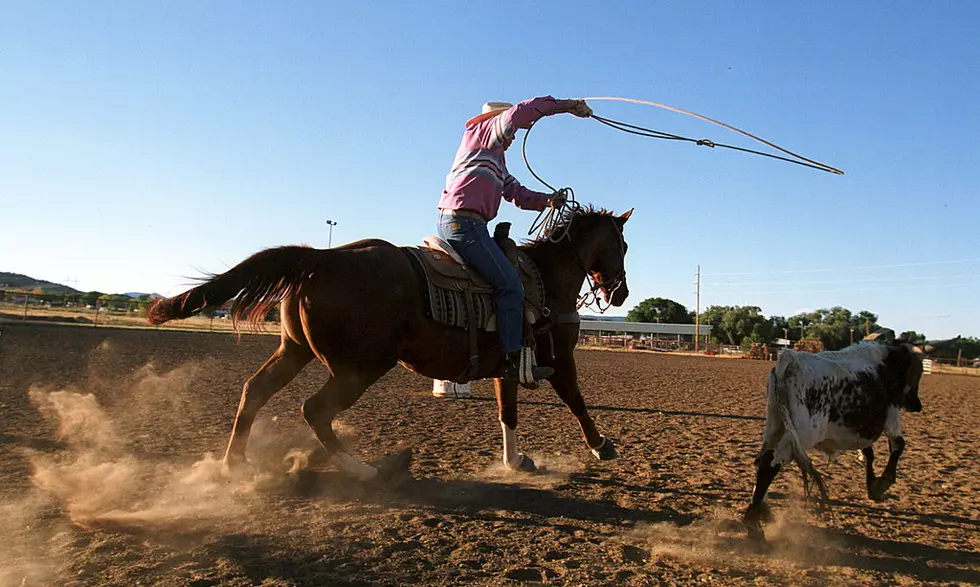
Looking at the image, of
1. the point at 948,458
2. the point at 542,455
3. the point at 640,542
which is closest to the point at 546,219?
the point at 542,455

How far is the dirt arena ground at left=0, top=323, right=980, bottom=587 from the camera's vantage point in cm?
320

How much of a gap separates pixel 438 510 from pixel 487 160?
258 centimetres

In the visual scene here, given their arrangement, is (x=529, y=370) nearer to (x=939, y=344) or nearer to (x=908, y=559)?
(x=908, y=559)

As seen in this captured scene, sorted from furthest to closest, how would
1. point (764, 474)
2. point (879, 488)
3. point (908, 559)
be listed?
1. point (879, 488)
2. point (764, 474)
3. point (908, 559)

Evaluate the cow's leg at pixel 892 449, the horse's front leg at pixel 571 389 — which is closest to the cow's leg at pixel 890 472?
the cow's leg at pixel 892 449

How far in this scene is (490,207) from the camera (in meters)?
4.77

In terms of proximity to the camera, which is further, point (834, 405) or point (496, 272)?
point (496, 272)

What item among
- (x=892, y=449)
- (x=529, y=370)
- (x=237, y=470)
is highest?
(x=529, y=370)

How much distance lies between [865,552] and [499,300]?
2848 millimetres

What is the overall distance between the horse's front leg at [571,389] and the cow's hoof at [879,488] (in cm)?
193

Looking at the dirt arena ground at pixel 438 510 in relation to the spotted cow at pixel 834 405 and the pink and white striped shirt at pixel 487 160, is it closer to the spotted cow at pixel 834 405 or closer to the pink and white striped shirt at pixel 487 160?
the spotted cow at pixel 834 405

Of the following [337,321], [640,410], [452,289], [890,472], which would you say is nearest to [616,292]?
[452,289]

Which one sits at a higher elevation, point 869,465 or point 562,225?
point 562,225

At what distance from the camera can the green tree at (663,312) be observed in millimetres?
105250
